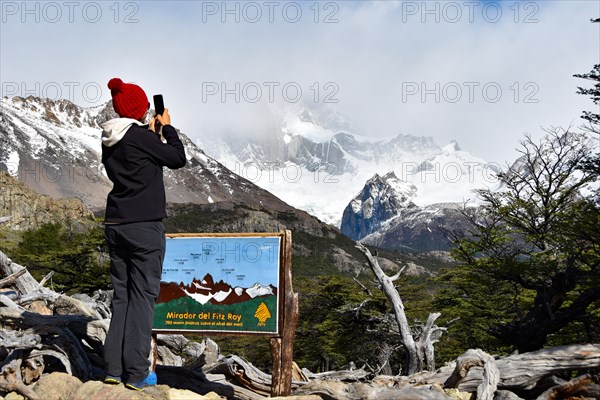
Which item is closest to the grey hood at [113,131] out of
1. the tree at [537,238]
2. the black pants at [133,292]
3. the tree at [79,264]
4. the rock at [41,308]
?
the black pants at [133,292]

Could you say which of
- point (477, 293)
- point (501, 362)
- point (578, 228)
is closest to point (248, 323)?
point (501, 362)

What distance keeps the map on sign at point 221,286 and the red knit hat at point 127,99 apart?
5.49ft

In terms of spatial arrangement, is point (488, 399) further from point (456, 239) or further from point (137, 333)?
point (456, 239)

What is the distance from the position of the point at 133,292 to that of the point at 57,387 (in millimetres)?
1054

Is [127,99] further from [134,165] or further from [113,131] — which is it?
[134,165]

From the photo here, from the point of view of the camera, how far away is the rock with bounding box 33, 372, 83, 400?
179 inches

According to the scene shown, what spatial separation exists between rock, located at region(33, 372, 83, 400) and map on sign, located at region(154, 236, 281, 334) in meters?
1.20

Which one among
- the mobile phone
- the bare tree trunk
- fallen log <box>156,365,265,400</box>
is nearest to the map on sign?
fallen log <box>156,365,265,400</box>

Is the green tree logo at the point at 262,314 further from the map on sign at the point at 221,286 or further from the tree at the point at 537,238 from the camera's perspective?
the tree at the point at 537,238

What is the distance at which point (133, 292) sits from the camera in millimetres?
4625

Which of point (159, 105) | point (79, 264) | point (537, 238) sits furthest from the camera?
point (79, 264)

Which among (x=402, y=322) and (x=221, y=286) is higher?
(x=221, y=286)

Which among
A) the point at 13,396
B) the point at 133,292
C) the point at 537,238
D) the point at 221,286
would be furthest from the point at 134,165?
the point at 537,238

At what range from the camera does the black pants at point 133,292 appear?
4.53 metres
